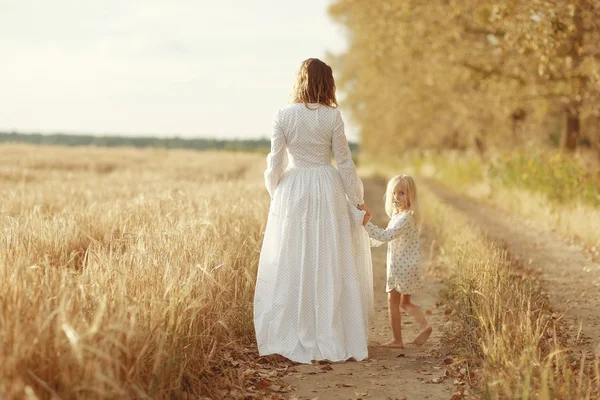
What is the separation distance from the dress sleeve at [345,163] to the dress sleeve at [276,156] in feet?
1.44

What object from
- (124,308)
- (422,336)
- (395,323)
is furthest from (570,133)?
(124,308)

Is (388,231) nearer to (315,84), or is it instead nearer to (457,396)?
(315,84)

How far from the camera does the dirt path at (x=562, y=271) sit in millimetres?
6504

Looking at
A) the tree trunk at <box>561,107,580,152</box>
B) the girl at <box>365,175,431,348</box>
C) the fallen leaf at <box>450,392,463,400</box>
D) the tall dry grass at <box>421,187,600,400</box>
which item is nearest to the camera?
the tall dry grass at <box>421,187,600,400</box>

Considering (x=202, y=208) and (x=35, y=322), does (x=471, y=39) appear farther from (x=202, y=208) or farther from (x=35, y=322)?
(x=35, y=322)

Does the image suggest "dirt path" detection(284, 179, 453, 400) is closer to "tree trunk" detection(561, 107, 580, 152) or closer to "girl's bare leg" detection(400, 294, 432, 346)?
"girl's bare leg" detection(400, 294, 432, 346)

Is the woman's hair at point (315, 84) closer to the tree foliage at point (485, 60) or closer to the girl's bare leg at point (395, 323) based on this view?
the girl's bare leg at point (395, 323)

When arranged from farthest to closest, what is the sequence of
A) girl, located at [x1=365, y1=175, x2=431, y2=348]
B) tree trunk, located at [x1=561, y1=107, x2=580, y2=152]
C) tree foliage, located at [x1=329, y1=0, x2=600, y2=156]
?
1. tree trunk, located at [x1=561, y1=107, x2=580, y2=152]
2. tree foliage, located at [x1=329, y1=0, x2=600, y2=156]
3. girl, located at [x1=365, y1=175, x2=431, y2=348]

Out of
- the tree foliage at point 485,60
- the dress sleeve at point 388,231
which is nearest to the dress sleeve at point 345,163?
the dress sleeve at point 388,231

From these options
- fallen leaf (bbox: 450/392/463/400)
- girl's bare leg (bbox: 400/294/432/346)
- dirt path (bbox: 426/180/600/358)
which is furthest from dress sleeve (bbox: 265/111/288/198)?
dirt path (bbox: 426/180/600/358)

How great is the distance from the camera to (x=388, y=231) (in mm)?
5934

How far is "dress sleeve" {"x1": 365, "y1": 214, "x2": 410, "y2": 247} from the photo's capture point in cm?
587

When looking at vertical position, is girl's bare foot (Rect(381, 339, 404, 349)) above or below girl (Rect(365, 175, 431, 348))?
below

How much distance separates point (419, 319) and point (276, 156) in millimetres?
2057
